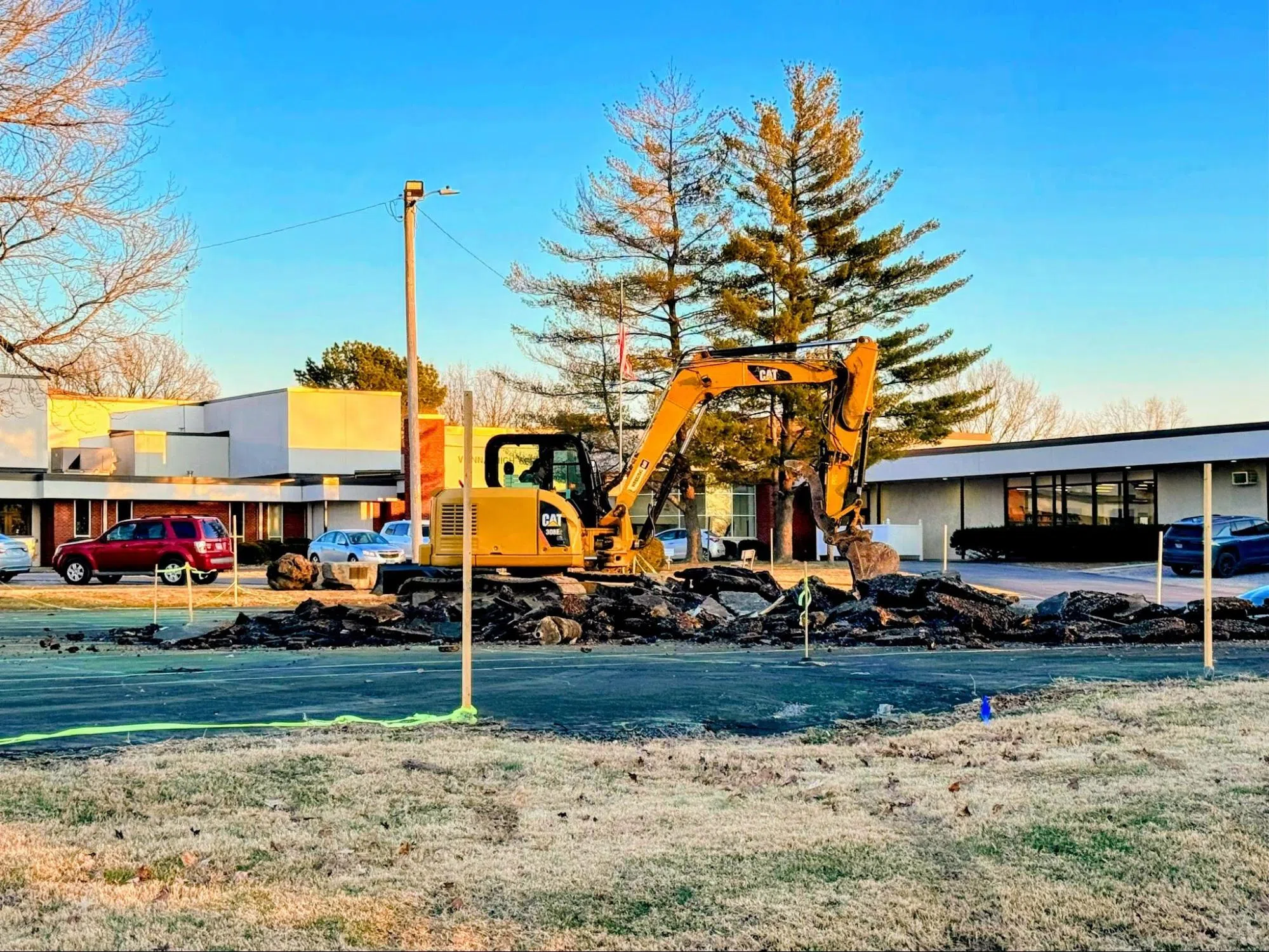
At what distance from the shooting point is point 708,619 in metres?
20.4

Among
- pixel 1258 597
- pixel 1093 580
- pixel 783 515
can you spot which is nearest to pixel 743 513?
pixel 783 515

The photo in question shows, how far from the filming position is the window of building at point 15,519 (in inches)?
1956

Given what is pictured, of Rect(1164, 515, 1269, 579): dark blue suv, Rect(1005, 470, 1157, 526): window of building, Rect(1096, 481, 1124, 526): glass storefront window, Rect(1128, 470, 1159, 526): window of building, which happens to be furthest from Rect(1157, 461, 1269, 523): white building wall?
Rect(1164, 515, 1269, 579): dark blue suv

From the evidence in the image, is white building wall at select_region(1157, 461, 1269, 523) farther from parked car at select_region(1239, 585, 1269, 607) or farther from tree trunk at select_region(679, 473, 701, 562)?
parked car at select_region(1239, 585, 1269, 607)

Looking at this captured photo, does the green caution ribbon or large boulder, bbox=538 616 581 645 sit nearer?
the green caution ribbon

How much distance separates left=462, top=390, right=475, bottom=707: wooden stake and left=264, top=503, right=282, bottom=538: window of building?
4592cm

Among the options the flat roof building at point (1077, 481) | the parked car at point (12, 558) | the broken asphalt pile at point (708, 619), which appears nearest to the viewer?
the broken asphalt pile at point (708, 619)

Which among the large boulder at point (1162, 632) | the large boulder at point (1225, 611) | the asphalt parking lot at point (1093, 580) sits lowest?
the asphalt parking lot at point (1093, 580)

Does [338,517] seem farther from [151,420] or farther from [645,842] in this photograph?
[645,842]

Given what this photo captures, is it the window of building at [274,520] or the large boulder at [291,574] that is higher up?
the window of building at [274,520]

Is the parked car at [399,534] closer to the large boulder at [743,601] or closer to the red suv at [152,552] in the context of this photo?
the red suv at [152,552]

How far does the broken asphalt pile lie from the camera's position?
1767 cm

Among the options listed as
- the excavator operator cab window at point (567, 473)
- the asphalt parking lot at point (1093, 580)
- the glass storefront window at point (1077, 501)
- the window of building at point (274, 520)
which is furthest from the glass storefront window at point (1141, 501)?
the window of building at point (274, 520)

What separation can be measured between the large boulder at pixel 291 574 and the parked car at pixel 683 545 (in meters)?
17.2
